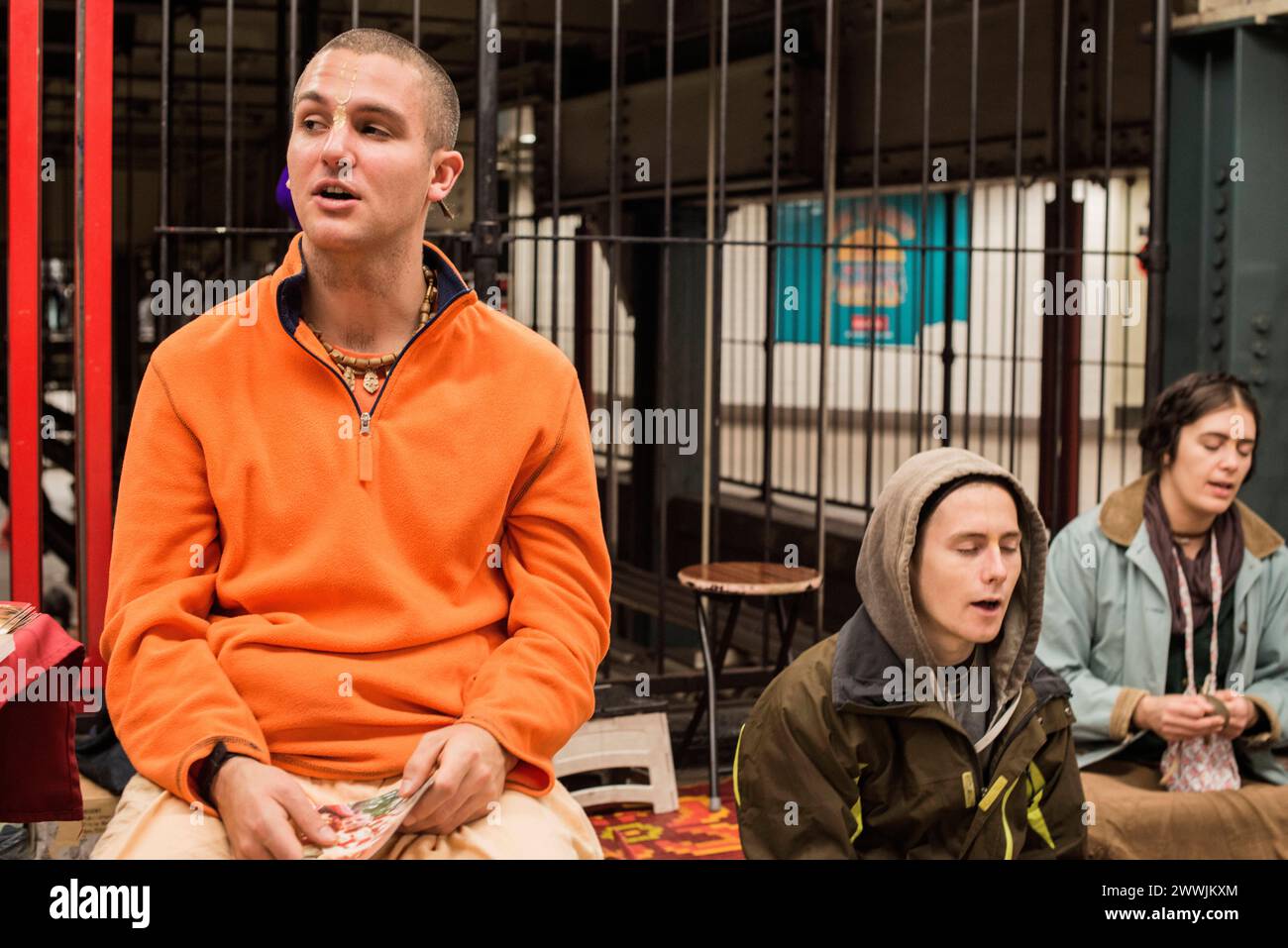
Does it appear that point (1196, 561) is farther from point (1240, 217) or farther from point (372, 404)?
point (372, 404)

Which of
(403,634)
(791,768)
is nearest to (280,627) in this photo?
(403,634)

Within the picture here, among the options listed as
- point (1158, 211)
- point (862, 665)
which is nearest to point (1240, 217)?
point (1158, 211)

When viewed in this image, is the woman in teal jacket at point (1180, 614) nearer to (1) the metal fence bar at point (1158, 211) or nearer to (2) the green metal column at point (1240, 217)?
(2) the green metal column at point (1240, 217)

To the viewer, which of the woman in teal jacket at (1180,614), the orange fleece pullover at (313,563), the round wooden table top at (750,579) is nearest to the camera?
the orange fleece pullover at (313,563)

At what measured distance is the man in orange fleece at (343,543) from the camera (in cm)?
196

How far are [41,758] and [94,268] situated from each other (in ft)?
4.56

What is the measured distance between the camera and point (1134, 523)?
143 inches

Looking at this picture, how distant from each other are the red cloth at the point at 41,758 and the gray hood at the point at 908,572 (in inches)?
57.4

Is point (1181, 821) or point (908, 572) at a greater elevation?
point (908, 572)

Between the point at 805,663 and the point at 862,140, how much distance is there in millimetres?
5214

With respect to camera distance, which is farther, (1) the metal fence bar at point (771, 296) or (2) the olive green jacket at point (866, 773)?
(1) the metal fence bar at point (771, 296)

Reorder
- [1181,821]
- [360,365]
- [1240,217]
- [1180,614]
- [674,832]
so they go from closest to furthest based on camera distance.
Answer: [360,365]
[1181,821]
[1180,614]
[674,832]
[1240,217]

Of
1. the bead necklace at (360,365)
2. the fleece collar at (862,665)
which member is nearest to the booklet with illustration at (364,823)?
the bead necklace at (360,365)

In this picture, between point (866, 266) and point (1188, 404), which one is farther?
point (866, 266)
